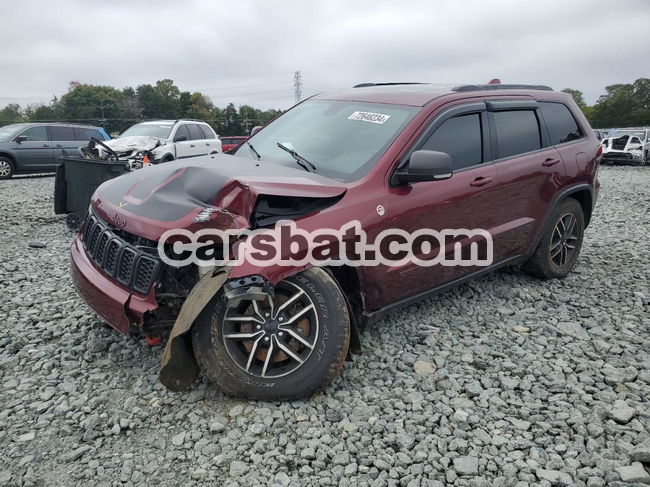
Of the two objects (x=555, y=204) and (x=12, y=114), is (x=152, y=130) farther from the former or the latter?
(x=12, y=114)

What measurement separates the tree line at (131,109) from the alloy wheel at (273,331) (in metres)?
42.6

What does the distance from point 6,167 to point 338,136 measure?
A: 12608mm

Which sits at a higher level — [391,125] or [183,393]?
[391,125]

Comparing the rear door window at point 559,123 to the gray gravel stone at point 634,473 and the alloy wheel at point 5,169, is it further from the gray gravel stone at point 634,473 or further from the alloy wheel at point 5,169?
the alloy wheel at point 5,169

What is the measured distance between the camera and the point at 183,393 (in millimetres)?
2879

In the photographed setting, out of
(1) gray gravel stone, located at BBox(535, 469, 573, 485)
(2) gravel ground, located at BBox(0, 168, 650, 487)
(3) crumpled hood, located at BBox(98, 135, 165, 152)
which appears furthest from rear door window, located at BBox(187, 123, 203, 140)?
(1) gray gravel stone, located at BBox(535, 469, 573, 485)

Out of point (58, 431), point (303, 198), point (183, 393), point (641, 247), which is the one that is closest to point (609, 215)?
point (641, 247)

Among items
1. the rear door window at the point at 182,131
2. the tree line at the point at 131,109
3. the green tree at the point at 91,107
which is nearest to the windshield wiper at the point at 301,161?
the rear door window at the point at 182,131

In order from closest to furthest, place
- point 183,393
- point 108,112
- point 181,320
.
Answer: point 181,320
point 183,393
point 108,112


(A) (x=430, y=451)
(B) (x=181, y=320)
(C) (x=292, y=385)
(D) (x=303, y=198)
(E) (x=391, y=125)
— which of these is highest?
(E) (x=391, y=125)

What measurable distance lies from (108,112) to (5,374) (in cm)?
5165

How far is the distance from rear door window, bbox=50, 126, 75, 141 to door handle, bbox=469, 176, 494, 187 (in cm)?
1356

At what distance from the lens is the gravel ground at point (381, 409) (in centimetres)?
232

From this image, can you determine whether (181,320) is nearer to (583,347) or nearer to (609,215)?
(583,347)
